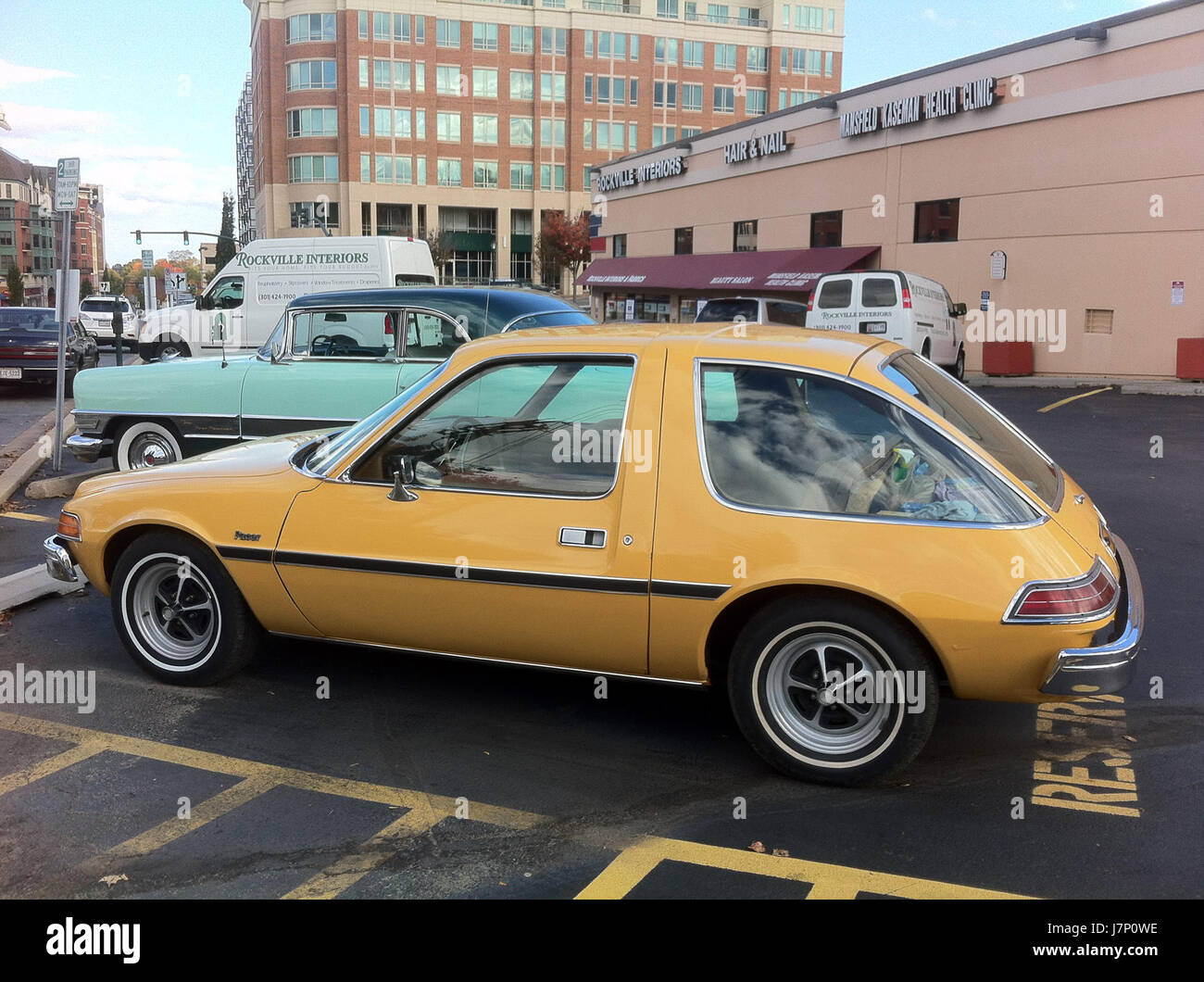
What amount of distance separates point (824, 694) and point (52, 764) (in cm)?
299

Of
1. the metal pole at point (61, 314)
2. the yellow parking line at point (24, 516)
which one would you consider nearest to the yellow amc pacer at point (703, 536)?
the yellow parking line at point (24, 516)

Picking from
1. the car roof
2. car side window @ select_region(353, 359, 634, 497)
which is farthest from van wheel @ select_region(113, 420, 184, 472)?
the car roof

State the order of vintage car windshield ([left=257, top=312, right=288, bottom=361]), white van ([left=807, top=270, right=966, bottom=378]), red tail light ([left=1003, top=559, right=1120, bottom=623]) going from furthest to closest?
white van ([left=807, top=270, right=966, bottom=378]) < vintage car windshield ([left=257, top=312, right=288, bottom=361]) < red tail light ([left=1003, top=559, right=1120, bottom=623])

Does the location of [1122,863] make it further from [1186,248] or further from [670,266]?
[670,266]

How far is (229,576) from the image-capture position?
4758 mm

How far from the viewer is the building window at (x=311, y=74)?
235 ft

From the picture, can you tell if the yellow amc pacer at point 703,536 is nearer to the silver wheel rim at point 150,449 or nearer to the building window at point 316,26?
the silver wheel rim at point 150,449

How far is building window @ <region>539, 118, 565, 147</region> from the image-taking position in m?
75.3

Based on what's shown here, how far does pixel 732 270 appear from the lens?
112 ft

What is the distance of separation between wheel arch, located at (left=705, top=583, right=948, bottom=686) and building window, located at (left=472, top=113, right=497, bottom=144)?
74.9 meters

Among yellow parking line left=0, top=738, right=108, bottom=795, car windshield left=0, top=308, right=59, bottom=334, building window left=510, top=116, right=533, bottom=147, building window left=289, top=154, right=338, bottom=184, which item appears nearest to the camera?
yellow parking line left=0, top=738, right=108, bottom=795

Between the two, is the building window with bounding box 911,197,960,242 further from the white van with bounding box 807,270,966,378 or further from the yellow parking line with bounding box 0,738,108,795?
the yellow parking line with bounding box 0,738,108,795

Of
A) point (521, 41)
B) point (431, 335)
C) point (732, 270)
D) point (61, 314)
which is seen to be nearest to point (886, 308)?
point (431, 335)

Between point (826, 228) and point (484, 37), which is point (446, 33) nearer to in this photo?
point (484, 37)
